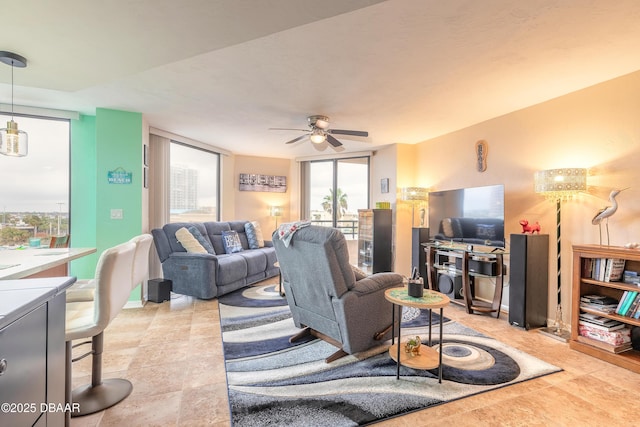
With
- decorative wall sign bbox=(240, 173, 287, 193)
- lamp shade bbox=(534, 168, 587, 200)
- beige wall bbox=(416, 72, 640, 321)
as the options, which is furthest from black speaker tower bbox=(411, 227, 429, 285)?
decorative wall sign bbox=(240, 173, 287, 193)

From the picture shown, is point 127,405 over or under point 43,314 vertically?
under

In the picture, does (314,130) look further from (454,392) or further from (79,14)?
(454,392)

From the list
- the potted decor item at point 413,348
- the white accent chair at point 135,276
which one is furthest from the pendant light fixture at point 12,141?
the potted decor item at point 413,348

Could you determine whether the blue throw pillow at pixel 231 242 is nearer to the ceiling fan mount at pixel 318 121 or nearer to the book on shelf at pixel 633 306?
the ceiling fan mount at pixel 318 121

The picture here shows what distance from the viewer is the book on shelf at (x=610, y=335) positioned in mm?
2471

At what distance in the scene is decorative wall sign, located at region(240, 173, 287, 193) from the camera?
650 centimetres

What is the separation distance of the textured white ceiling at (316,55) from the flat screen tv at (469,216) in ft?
3.37

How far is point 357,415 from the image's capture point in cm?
176

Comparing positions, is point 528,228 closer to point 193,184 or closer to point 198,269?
point 198,269

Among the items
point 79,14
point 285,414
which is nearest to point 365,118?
point 79,14

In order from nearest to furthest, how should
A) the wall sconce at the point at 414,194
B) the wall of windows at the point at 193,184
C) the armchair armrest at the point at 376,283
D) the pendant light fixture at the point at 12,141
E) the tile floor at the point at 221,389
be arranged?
the tile floor at the point at 221,389
the pendant light fixture at the point at 12,141
the armchair armrest at the point at 376,283
the wall sconce at the point at 414,194
the wall of windows at the point at 193,184

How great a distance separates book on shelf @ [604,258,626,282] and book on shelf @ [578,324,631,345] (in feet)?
1.41

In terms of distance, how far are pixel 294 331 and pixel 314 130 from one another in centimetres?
243

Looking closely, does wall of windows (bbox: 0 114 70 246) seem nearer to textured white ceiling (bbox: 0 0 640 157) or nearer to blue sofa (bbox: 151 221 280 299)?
textured white ceiling (bbox: 0 0 640 157)
